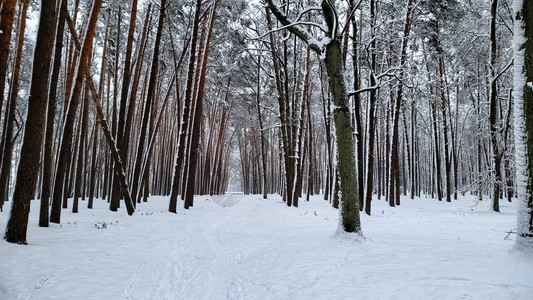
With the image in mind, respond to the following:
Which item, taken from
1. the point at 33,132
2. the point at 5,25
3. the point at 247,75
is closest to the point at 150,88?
the point at 5,25

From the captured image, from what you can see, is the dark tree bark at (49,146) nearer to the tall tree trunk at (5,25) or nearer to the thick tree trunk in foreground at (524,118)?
the tall tree trunk at (5,25)

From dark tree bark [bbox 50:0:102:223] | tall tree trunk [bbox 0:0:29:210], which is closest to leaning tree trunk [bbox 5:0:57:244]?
dark tree bark [bbox 50:0:102:223]

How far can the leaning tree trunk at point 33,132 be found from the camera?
456 cm

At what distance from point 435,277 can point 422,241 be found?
2.29 m

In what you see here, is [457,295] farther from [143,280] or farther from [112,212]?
[112,212]

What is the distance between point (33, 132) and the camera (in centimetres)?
468

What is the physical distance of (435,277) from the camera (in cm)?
334

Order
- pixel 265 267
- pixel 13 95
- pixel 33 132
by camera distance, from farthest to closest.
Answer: pixel 13 95 < pixel 33 132 < pixel 265 267

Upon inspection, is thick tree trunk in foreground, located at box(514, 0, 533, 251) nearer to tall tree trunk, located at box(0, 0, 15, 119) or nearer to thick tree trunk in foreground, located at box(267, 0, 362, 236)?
thick tree trunk in foreground, located at box(267, 0, 362, 236)

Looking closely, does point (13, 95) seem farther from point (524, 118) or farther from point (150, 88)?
point (524, 118)

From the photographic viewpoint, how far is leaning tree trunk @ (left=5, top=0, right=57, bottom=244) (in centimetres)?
456

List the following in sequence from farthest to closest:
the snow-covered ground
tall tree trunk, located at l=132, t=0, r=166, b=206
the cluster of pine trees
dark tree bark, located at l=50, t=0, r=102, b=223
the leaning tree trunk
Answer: tall tree trunk, located at l=132, t=0, r=166, b=206 → dark tree bark, located at l=50, t=0, r=102, b=223 → the cluster of pine trees → the leaning tree trunk → the snow-covered ground

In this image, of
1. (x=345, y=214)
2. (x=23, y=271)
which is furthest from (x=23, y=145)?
(x=345, y=214)

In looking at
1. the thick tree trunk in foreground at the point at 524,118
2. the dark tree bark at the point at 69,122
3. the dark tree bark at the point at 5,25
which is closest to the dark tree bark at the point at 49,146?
the dark tree bark at the point at 69,122
